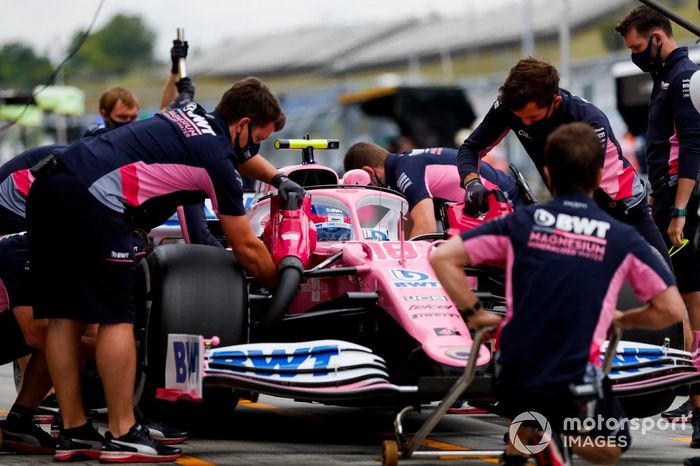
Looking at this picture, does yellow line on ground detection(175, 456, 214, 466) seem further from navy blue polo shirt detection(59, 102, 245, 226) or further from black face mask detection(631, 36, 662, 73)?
black face mask detection(631, 36, 662, 73)

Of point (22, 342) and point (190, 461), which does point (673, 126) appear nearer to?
point (190, 461)

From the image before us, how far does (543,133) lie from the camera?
722cm

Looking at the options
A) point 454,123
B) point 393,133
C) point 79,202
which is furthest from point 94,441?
point 393,133

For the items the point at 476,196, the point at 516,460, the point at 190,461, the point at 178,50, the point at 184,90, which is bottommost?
the point at 190,461

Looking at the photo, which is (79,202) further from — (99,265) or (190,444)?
(190,444)

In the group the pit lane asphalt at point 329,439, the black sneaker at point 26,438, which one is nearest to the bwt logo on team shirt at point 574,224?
the pit lane asphalt at point 329,439

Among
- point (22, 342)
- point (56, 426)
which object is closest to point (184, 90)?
point (22, 342)

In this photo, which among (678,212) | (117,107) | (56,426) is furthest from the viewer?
(117,107)

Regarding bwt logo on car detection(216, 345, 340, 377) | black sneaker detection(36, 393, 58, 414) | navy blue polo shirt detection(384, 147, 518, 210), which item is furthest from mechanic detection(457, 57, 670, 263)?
black sneaker detection(36, 393, 58, 414)

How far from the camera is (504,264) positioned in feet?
17.2

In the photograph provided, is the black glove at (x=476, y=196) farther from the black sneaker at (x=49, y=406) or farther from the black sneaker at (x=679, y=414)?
the black sneaker at (x=49, y=406)

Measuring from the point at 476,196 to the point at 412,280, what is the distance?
3.36ft

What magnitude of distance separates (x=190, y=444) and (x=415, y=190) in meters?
2.80

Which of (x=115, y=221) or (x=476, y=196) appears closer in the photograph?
(x=115, y=221)
